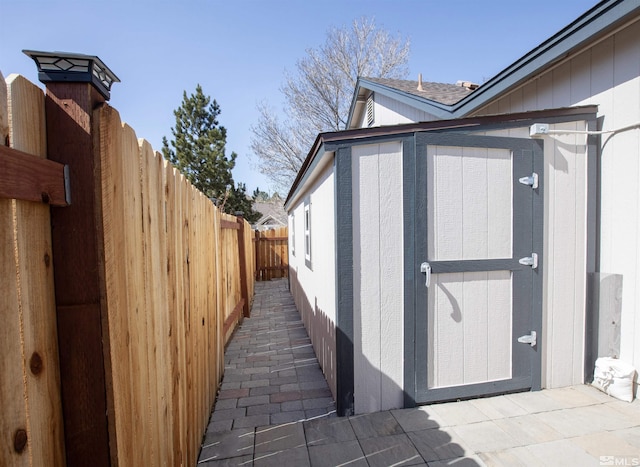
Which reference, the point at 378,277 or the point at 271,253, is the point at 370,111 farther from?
the point at 378,277

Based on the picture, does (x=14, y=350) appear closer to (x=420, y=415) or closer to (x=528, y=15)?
(x=420, y=415)

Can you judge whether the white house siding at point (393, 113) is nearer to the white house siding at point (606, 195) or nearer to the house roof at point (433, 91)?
the house roof at point (433, 91)

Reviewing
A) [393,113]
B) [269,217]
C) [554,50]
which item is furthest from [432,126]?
[269,217]

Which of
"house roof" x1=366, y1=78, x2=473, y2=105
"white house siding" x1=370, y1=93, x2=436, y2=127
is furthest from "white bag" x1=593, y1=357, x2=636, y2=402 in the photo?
"white house siding" x1=370, y1=93, x2=436, y2=127

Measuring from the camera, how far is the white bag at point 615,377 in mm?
2715

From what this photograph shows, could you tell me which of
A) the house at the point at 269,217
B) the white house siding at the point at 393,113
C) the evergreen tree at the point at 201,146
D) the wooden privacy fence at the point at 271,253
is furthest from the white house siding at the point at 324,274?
the house at the point at 269,217

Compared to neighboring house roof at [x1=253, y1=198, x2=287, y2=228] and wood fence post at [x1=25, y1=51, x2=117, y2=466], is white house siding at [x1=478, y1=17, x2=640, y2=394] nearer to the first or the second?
→ wood fence post at [x1=25, y1=51, x2=117, y2=466]

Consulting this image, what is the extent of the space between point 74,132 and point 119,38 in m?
3.40

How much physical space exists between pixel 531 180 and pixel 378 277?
1583 millimetres

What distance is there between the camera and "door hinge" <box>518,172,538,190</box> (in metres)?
2.87

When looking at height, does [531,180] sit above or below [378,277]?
above

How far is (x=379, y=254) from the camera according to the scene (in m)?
2.77

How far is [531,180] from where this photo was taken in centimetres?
287

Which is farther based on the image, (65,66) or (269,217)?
(269,217)
